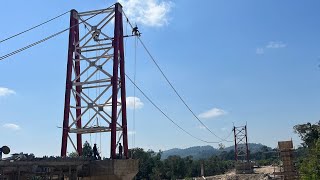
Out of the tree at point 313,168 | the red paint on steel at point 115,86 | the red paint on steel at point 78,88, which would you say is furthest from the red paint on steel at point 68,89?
the tree at point 313,168

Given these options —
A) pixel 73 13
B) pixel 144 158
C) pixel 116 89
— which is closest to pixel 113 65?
pixel 116 89

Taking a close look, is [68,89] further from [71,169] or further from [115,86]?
[71,169]

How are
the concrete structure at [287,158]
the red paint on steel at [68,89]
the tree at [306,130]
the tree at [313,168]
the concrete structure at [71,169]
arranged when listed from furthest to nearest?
1. the tree at [306,130]
2. the tree at [313,168]
3. the concrete structure at [287,158]
4. the red paint on steel at [68,89]
5. the concrete structure at [71,169]

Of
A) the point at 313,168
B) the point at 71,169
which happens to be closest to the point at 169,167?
the point at 313,168

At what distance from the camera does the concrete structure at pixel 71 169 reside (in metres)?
22.7

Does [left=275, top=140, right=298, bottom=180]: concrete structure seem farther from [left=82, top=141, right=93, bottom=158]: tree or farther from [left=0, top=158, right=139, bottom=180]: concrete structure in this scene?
[left=82, top=141, right=93, bottom=158]: tree

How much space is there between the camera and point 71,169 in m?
26.3

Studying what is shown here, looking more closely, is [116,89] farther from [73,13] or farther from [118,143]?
[73,13]

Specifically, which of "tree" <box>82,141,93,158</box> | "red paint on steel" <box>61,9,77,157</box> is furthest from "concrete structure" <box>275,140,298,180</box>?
"red paint on steel" <box>61,9,77,157</box>

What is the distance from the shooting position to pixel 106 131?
99.6 ft

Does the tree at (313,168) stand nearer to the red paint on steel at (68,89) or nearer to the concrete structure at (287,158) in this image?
the concrete structure at (287,158)

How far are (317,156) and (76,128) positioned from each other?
2431 cm

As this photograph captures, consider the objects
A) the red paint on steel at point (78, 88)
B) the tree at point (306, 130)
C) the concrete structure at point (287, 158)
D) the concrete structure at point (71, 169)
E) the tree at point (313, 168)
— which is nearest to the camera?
the concrete structure at point (71, 169)

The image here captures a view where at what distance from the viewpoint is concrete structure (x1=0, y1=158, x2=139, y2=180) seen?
2269cm
